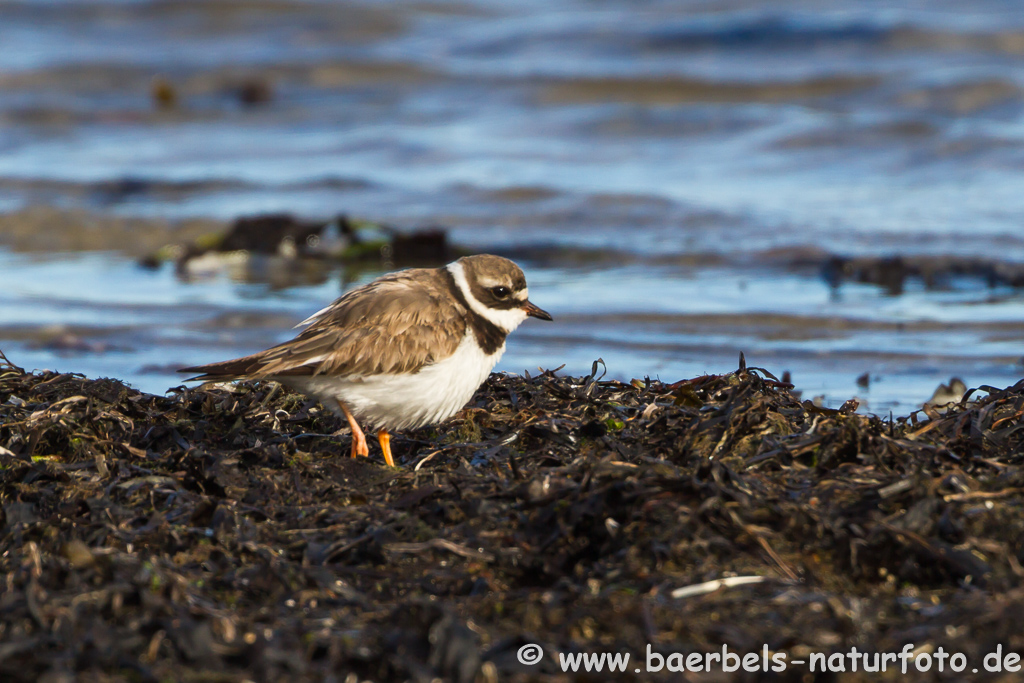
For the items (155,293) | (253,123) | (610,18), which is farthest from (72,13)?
(155,293)

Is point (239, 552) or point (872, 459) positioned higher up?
point (872, 459)

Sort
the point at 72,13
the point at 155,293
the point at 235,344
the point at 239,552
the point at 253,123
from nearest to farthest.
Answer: the point at 239,552, the point at 235,344, the point at 155,293, the point at 253,123, the point at 72,13

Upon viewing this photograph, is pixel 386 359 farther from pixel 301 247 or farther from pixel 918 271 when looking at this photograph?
pixel 301 247

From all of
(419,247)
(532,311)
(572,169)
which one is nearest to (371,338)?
(532,311)

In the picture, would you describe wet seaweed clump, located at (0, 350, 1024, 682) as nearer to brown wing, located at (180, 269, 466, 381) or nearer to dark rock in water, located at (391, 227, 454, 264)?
brown wing, located at (180, 269, 466, 381)

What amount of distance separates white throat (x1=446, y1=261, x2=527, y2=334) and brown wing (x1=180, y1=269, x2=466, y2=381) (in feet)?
0.33

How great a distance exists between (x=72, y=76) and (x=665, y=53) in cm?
1078

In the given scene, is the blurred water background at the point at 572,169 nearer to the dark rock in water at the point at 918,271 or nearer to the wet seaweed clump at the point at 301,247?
the dark rock in water at the point at 918,271

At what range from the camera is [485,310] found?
4.34 meters

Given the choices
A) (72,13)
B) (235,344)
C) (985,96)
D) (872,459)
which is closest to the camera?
(872,459)

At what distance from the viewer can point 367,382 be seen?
3.99 meters

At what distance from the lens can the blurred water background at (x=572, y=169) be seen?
291 inches

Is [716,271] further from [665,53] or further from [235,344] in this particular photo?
[665,53]

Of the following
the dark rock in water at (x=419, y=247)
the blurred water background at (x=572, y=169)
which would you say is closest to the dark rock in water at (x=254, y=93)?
the blurred water background at (x=572, y=169)
